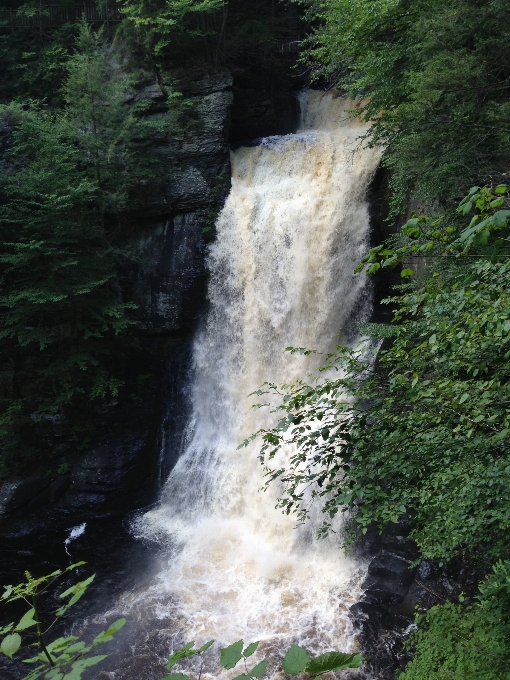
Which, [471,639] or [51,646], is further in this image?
[471,639]

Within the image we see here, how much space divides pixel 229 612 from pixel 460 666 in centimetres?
403

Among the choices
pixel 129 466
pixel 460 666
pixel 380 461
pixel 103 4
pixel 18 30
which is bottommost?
pixel 129 466

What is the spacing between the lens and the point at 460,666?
5.14m

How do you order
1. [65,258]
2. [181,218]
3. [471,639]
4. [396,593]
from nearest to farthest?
[471,639]
[396,593]
[65,258]
[181,218]

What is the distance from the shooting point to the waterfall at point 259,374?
8422mm

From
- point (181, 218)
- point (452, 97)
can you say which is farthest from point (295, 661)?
point (181, 218)

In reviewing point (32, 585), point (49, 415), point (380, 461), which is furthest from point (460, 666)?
point (49, 415)

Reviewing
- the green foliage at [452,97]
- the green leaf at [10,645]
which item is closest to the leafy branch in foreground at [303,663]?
the green leaf at [10,645]

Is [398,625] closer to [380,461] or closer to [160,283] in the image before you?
[380,461]

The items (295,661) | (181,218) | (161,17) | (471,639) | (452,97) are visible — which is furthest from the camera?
(161,17)

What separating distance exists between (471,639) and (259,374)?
725 cm

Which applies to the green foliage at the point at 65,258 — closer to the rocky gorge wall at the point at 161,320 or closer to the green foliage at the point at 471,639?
the rocky gorge wall at the point at 161,320

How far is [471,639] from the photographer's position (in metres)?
5.25

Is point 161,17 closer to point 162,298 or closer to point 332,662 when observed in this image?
point 162,298
